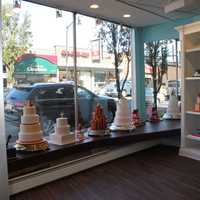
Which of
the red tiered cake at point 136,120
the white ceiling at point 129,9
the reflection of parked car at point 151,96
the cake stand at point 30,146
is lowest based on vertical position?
the cake stand at point 30,146

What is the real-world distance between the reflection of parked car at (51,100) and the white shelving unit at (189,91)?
62.7 inches

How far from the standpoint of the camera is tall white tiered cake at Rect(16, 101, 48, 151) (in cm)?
328

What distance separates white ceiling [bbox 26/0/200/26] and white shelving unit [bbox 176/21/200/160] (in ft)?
1.45

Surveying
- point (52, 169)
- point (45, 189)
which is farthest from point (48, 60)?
point (45, 189)

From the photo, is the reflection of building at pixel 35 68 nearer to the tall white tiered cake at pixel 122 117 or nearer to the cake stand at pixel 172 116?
the tall white tiered cake at pixel 122 117

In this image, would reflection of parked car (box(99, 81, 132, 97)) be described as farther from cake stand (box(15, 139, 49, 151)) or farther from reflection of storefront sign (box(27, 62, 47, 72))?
cake stand (box(15, 139, 49, 151))

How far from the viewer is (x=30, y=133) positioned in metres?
3.29

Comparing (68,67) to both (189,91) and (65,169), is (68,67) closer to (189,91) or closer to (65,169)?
(65,169)

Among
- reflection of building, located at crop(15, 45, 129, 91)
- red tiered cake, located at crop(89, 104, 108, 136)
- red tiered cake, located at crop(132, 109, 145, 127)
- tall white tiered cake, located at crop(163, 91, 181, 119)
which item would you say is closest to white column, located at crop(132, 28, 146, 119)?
reflection of building, located at crop(15, 45, 129, 91)

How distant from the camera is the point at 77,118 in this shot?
4.45m

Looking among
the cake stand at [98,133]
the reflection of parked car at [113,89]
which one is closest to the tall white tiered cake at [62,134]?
the cake stand at [98,133]

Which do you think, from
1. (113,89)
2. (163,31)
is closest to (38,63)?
(113,89)

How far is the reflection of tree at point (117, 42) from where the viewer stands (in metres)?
4.90

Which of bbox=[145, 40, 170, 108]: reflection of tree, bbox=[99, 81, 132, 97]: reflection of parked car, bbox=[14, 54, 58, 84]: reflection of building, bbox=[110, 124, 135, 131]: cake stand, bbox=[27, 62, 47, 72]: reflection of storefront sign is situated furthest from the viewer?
bbox=[145, 40, 170, 108]: reflection of tree
